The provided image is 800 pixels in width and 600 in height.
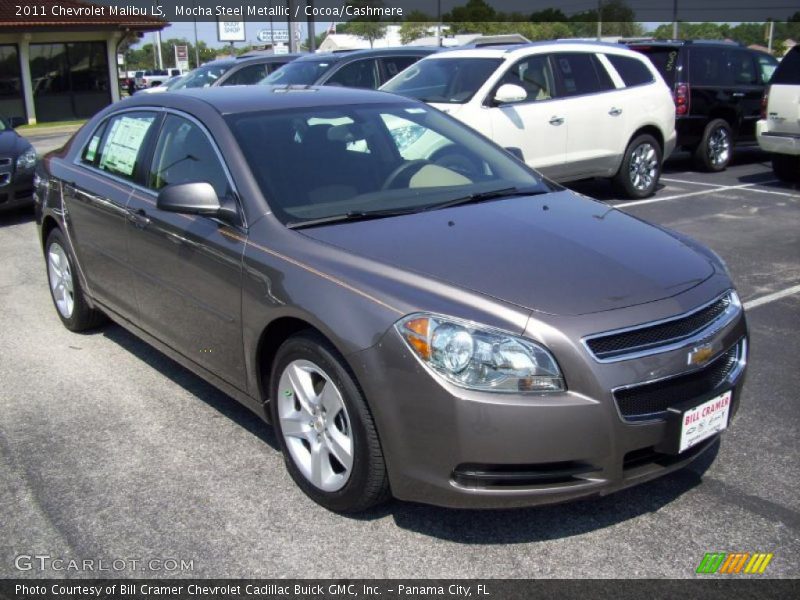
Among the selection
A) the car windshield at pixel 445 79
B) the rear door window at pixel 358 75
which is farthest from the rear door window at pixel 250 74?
the car windshield at pixel 445 79


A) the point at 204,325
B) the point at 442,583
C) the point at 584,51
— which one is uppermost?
the point at 584,51

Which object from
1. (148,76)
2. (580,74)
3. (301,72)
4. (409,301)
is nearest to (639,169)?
(580,74)

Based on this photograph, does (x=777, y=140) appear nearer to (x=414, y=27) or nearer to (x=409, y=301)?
(x=409, y=301)

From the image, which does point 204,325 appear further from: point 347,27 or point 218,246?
point 347,27

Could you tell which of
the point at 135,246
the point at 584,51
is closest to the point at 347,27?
the point at 584,51

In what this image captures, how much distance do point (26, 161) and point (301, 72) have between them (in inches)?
155

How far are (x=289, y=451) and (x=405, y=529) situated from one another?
60 centimetres

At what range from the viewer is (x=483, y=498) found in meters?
2.95

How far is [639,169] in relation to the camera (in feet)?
34.1

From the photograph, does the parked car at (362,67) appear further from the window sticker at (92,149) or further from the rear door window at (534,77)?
the window sticker at (92,149)

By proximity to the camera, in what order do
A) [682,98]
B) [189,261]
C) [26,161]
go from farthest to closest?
[682,98]
[26,161]
[189,261]

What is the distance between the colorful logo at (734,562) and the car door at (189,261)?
203 cm

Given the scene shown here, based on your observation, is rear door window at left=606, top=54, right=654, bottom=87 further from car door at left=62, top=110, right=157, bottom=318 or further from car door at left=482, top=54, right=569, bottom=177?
car door at left=62, top=110, right=157, bottom=318

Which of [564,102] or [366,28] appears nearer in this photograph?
[564,102]
